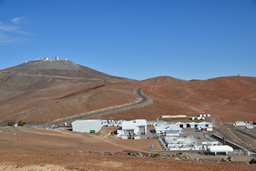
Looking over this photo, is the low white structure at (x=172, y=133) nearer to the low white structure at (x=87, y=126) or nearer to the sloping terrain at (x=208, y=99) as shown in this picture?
the low white structure at (x=87, y=126)

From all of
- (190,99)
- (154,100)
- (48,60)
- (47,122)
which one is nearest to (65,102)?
(47,122)

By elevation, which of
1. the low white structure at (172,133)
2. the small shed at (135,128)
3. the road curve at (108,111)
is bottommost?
the low white structure at (172,133)

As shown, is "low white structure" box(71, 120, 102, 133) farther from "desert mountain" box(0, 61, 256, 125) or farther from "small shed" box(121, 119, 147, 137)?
"desert mountain" box(0, 61, 256, 125)

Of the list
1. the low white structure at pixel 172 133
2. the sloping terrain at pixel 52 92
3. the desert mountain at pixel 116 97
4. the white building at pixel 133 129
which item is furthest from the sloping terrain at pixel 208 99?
the low white structure at pixel 172 133

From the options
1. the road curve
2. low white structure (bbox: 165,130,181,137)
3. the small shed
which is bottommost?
low white structure (bbox: 165,130,181,137)

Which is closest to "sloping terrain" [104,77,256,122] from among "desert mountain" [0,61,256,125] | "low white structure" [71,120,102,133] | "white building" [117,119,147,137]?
"desert mountain" [0,61,256,125]

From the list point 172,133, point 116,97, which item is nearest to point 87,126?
point 172,133

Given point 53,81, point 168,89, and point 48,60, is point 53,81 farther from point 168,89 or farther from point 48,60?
point 168,89

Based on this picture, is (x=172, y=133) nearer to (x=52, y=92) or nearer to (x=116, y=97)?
(x=116, y=97)
